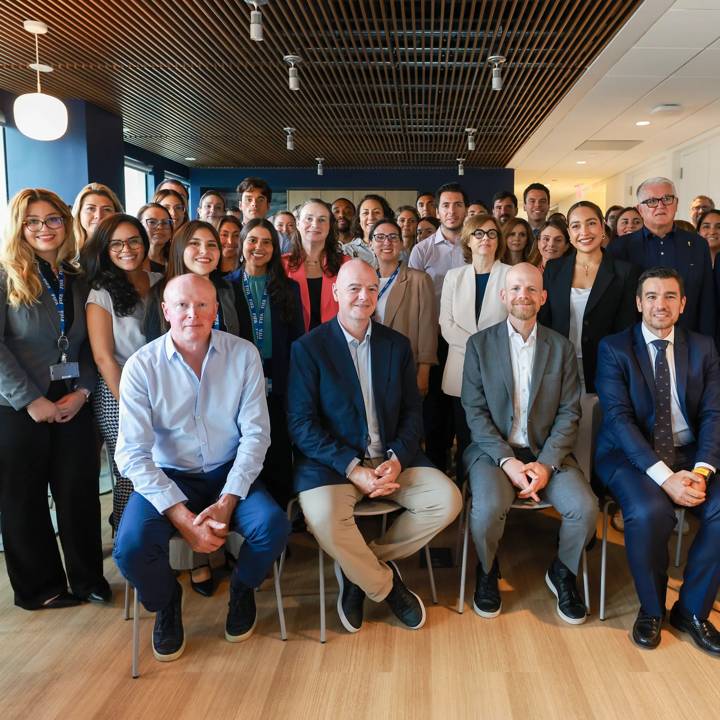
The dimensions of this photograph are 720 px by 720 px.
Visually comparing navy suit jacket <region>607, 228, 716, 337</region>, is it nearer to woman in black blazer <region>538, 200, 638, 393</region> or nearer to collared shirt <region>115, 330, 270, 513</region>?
woman in black blazer <region>538, 200, 638, 393</region>

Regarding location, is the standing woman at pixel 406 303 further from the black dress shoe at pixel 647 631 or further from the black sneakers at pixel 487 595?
the black dress shoe at pixel 647 631

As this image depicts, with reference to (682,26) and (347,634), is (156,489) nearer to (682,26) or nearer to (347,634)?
(347,634)

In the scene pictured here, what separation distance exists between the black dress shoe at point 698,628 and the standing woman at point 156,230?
2.98m

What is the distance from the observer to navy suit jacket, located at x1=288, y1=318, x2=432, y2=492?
270cm

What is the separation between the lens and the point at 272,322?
321cm

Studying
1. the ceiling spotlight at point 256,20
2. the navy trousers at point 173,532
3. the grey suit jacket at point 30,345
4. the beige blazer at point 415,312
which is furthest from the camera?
the ceiling spotlight at point 256,20

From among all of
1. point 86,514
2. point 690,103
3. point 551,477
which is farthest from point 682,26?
point 86,514

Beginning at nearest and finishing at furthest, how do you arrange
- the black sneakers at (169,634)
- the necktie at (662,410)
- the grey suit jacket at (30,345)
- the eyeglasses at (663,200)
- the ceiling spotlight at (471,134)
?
the black sneakers at (169,634), the grey suit jacket at (30,345), the necktie at (662,410), the eyeglasses at (663,200), the ceiling spotlight at (471,134)

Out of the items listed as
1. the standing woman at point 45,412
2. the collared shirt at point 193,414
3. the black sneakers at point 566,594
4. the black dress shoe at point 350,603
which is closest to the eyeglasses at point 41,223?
the standing woman at point 45,412

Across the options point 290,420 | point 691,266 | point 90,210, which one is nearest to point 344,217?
point 90,210

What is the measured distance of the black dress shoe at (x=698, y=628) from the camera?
7.99 feet

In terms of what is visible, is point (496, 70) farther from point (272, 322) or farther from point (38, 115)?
point (38, 115)

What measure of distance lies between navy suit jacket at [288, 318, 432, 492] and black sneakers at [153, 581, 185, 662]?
67cm

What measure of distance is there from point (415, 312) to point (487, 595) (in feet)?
5.04
